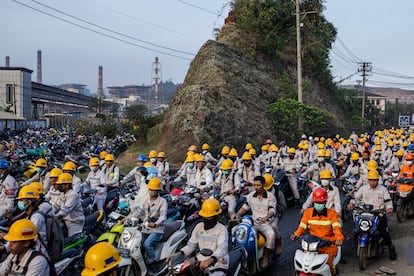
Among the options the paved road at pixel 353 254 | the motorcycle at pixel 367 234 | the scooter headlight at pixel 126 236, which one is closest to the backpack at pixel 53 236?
the scooter headlight at pixel 126 236

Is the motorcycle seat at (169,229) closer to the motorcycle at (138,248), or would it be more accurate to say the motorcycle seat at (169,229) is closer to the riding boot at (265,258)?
the motorcycle at (138,248)

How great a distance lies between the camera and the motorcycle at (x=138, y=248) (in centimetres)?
612

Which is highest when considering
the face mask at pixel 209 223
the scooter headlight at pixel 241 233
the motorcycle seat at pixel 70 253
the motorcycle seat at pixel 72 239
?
the face mask at pixel 209 223

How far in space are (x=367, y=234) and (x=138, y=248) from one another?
3704mm

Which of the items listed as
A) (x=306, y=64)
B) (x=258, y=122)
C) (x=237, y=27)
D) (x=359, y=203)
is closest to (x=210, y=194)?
(x=359, y=203)

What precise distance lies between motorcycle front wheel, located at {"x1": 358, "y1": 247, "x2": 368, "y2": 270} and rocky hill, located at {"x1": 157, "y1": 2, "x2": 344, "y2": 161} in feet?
50.1

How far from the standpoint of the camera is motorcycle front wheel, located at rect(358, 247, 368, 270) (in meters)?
7.46

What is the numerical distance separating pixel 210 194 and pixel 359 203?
304cm

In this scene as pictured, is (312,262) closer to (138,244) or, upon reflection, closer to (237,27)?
(138,244)

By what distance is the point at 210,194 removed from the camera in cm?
967

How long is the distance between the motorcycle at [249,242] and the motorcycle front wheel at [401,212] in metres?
5.38

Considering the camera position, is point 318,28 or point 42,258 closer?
point 42,258

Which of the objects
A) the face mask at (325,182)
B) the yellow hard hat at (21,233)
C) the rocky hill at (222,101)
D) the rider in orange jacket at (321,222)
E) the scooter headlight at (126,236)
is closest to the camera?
the yellow hard hat at (21,233)

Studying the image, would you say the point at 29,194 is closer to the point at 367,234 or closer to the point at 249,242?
the point at 249,242
